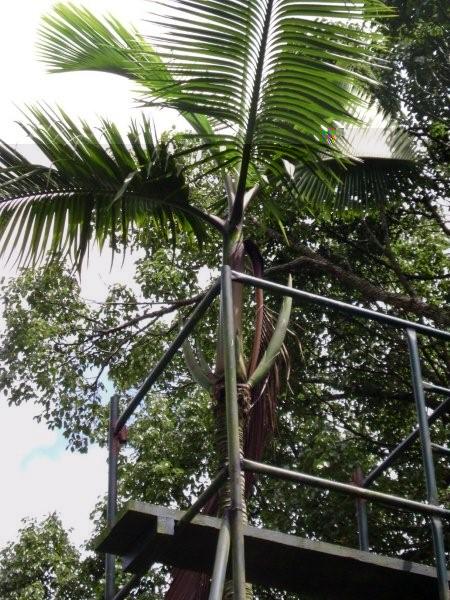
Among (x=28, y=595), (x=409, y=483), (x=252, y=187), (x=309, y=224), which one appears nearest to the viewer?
(x=252, y=187)

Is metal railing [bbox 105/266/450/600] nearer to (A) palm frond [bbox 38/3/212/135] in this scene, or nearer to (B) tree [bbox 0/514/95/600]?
(A) palm frond [bbox 38/3/212/135]

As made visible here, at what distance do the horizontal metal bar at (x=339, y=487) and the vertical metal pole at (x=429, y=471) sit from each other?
38 mm

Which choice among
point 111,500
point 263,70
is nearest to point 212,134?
point 263,70

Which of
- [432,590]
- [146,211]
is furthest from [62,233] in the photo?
[432,590]

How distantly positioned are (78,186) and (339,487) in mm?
1991

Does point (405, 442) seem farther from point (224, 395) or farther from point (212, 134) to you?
point (212, 134)

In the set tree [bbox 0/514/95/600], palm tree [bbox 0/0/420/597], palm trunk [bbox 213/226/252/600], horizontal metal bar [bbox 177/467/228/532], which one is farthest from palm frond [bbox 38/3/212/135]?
tree [bbox 0/514/95/600]

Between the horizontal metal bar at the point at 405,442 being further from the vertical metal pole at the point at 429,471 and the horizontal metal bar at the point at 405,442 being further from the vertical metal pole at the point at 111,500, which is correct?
the vertical metal pole at the point at 111,500

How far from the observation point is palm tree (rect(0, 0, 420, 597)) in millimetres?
3934

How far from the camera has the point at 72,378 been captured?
36.9ft

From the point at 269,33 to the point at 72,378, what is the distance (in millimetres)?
7845

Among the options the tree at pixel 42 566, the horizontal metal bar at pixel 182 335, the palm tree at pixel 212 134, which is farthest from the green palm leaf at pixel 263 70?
the tree at pixel 42 566

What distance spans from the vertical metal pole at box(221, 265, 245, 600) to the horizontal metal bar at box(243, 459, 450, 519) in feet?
0.27

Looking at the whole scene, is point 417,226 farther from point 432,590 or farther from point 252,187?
point 432,590
